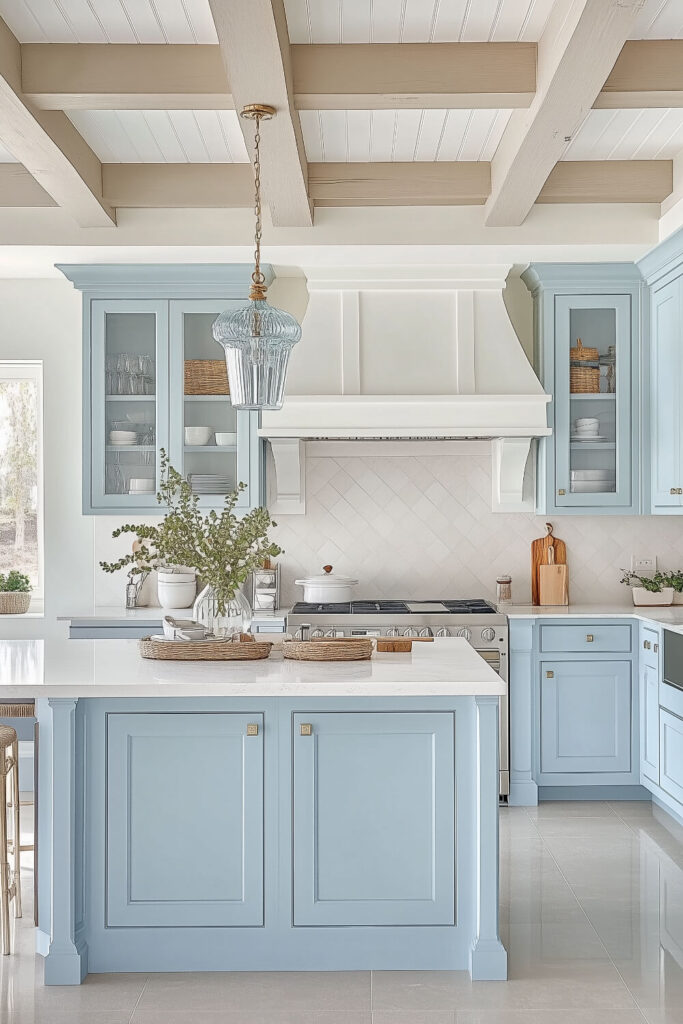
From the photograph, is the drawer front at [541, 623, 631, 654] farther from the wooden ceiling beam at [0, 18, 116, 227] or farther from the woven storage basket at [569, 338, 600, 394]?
the wooden ceiling beam at [0, 18, 116, 227]

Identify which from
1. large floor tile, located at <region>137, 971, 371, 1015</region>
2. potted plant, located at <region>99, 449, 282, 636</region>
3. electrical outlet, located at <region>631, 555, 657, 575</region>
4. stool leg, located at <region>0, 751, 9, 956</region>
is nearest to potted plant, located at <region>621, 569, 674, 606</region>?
electrical outlet, located at <region>631, 555, 657, 575</region>

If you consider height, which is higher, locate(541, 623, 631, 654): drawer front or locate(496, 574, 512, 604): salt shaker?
locate(496, 574, 512, 604): salt shaker

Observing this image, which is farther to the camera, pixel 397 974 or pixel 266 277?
pixel 266 277

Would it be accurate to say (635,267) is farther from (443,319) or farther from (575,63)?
(575,63)

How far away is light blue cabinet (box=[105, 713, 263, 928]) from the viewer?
303cm

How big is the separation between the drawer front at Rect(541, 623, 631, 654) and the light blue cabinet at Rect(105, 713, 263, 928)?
2.31 m

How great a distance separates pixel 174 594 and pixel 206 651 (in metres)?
2.01

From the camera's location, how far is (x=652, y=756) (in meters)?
4.76

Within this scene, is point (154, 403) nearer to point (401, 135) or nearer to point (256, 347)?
point (401, 135)

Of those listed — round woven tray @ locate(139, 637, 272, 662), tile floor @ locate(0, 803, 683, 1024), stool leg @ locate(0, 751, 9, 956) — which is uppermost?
round woven tray @ locate(139, 637, 272, 662)

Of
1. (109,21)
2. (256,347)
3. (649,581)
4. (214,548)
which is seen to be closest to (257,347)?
(256,347)

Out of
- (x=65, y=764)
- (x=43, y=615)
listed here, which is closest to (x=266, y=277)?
(x=43, y=615)

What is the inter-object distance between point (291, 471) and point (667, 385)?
6.58ft

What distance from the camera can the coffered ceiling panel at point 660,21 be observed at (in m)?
2.92
